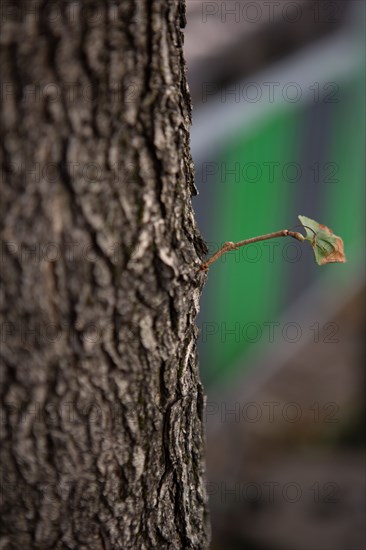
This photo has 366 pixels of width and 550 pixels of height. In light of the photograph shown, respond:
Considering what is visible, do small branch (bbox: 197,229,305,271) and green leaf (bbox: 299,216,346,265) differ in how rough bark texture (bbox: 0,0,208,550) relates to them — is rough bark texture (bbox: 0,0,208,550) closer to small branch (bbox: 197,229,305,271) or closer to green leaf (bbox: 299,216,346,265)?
small branch (bbox: 197,229,305,271)

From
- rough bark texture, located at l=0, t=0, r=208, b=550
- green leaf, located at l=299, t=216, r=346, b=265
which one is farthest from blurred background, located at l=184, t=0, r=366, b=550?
rough bark texture, located at l=0, t=0, r=208, b=550

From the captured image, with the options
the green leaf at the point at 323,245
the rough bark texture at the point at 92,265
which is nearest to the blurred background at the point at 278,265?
the green leaf at the point at 323,245

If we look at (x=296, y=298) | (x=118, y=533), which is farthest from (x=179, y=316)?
(x=296, y=298)

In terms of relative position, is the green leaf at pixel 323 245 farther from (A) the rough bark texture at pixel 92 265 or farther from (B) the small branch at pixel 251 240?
(A) the rough bark texture at pixel 92 265

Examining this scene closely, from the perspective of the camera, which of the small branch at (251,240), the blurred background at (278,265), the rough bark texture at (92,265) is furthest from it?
the blurred background at (278,265)

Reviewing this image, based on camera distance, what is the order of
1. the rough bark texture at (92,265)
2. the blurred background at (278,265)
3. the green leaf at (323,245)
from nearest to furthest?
the rough bark texture at (92,265) < the green leaf at (323,245) < the blurred background at (278,265)
